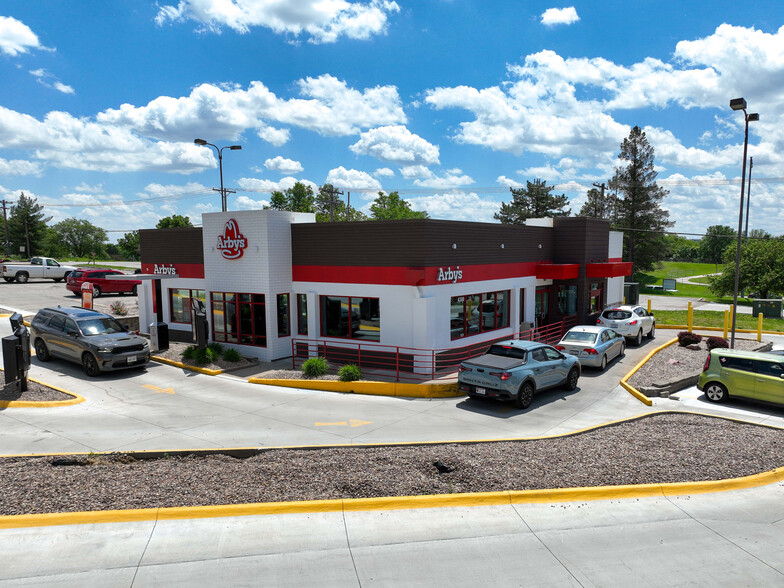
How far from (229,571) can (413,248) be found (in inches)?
493

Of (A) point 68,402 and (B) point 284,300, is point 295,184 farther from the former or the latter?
(A) point 68,402

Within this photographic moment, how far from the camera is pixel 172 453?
32.4 ft

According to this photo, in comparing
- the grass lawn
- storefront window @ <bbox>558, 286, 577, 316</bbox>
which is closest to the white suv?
storefront window @ <bbox>558, 286, 577, 316</bbox>

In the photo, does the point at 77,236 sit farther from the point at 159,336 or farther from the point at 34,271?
the point at 159,336

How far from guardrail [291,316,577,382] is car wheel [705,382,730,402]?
24.2 ft

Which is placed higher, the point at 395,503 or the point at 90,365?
the point at 90,365

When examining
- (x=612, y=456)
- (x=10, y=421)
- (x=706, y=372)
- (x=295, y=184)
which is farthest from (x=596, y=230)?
(x=295, y=184)

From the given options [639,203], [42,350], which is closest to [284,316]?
[42,350]

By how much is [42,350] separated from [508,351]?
16.2 m

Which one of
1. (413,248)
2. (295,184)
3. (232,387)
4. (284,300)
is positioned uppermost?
(295,184)

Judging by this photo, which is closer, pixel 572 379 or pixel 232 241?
pixel 572 379

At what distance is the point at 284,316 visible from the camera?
66.8 feet

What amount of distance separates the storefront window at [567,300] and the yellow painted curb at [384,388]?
12.7 m

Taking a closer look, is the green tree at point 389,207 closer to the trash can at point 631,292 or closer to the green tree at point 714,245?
the trash can at point 631,292
